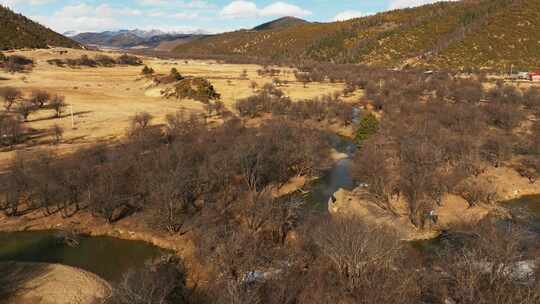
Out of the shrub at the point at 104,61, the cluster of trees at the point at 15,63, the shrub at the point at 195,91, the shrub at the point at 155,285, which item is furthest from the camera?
the shrub at the point at 104,61

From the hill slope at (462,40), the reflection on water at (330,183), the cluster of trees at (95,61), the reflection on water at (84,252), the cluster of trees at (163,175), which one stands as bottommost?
the reflection on water at (84,252)

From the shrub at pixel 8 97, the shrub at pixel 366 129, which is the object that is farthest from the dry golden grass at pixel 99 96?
the shrub at pixel 366 129

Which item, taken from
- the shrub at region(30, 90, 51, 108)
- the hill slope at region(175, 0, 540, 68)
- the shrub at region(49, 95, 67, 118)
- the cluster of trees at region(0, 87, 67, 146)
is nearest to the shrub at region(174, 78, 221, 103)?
the shrub at region(49, 95, 67, 118)

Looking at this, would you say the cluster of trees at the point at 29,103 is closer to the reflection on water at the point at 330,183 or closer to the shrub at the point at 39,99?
the shrub at the point at 39,99

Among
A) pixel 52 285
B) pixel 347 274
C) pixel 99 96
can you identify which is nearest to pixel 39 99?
pixel 99 96

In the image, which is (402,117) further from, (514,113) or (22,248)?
(22,248)

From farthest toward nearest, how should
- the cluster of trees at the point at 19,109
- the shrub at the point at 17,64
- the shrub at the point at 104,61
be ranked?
the shrub at the point at 104,61
the shrub at the point at 17,64
the cluster of trees at the point at 19,109

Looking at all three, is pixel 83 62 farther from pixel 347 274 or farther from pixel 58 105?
pixel 347 274

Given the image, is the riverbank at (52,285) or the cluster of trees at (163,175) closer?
the riverbank at (52,285)
